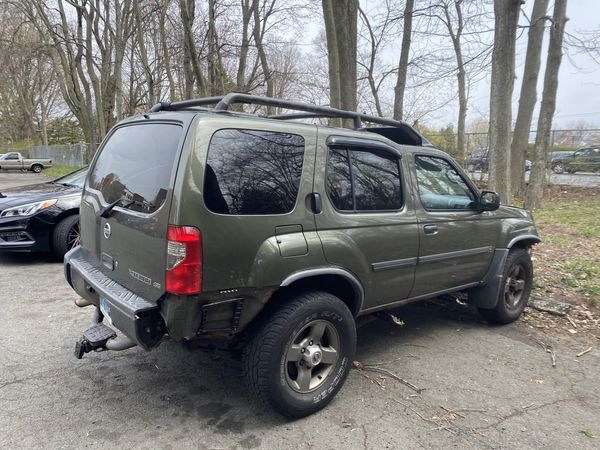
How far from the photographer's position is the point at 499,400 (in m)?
3.15

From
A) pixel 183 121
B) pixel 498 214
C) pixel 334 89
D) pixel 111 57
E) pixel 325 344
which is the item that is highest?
pixel 111 57

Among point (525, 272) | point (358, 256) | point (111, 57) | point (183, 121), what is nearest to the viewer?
point (183, 121)

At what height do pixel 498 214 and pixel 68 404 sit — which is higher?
pixel 498 214

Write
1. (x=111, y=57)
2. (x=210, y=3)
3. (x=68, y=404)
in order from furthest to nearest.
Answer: (x=111, y=57) < (x=210, y=3) < (x=68, y=404)

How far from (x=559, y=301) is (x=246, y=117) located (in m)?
4.32

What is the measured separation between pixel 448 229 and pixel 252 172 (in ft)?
6.48

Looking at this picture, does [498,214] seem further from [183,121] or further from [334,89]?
[334,89]

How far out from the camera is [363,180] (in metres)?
3.29

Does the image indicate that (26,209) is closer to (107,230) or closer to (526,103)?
(107,230)

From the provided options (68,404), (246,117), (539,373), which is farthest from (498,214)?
(68,404)

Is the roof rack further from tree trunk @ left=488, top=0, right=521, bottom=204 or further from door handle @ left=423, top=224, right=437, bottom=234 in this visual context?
tree trunk @ left=488, top=0, right=521, bottom=204

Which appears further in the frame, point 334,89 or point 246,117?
point 334,89

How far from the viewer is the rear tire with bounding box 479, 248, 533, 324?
4414 millimetres

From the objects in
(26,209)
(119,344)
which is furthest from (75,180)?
(119,344)
